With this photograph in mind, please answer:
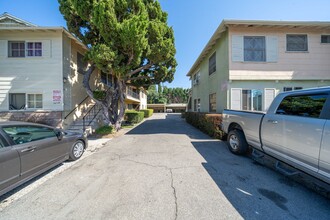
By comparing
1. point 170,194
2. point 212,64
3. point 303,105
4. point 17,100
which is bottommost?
point 170,194

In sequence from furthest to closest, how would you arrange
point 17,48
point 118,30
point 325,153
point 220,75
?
point 220,75 < point 17,48 < point 118,30 < point 325,153

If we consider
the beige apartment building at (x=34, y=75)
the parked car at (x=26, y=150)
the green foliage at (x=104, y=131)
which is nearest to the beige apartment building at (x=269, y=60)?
the green foliage at (x=104, y=131)

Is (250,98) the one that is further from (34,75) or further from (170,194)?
(34,75)

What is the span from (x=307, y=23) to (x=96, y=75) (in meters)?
15.4

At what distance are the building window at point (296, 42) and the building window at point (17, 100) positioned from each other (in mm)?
17024

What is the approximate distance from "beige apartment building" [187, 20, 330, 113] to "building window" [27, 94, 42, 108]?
11875mm

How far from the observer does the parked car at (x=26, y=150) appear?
2.87 metres

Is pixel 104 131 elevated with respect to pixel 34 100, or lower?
lower

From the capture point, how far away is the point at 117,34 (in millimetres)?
7648

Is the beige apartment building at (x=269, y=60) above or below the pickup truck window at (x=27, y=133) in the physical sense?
above

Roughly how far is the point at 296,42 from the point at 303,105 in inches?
360

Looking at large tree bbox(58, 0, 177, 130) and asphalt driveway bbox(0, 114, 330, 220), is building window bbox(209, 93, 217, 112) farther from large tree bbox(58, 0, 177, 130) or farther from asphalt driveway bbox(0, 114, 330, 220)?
asphalt driveway bbox(0, 114, 330, 220)

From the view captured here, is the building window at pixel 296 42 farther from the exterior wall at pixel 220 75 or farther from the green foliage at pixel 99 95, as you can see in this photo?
the green foliage at pixel 99 95

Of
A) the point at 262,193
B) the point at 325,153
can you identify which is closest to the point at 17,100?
the point at 262,193
